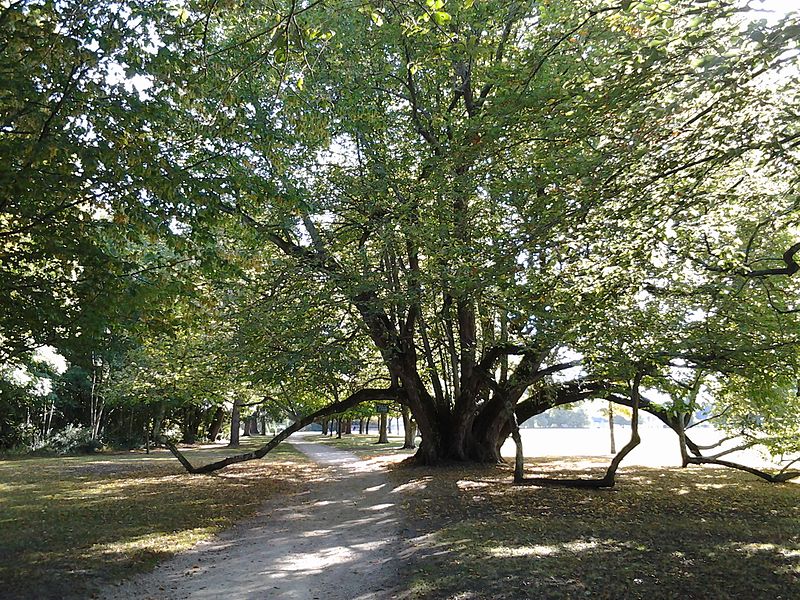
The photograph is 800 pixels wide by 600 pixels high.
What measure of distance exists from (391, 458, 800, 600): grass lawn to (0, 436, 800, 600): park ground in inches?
0.9

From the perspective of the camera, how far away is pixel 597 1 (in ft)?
32.6

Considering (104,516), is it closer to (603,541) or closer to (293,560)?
(293,560)

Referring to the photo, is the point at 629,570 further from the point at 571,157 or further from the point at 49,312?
the point at 49,312

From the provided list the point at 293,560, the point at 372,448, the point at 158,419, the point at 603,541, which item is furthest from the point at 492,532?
the point at 158,419

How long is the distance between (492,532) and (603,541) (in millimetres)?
1609

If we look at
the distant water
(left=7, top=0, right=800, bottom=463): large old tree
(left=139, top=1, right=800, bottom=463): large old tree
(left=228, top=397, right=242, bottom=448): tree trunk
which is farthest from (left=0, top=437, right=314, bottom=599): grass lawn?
(left=228, top=397, right=242, bottom=448): tree trunk

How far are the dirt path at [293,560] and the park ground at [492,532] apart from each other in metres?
0.26

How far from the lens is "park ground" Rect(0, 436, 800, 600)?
6.41 m

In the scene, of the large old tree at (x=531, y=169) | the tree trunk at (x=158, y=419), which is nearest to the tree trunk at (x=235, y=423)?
the tree trunk at (x=158, y=419)

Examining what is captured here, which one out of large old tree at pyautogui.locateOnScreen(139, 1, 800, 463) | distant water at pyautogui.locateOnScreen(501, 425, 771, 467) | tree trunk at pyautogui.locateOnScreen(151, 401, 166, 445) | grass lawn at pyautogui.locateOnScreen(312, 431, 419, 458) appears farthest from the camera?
tree trunk at pyautogui.locateOnScreen(151, 401, 166, 445)

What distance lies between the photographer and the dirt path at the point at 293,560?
6.41 meters

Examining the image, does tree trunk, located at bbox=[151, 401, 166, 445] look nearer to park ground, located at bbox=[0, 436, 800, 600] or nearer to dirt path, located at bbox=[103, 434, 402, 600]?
park ground, located at bbox=[0, 436, 800, 600]

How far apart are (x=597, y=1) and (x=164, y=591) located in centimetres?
1089

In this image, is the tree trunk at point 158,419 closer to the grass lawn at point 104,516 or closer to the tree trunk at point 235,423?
the tree trunk at point 235,423
